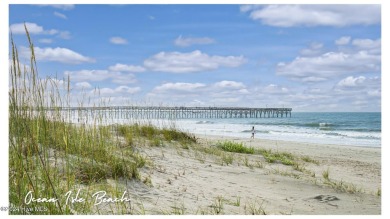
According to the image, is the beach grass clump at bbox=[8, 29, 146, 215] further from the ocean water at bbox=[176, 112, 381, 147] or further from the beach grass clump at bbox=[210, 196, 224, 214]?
the ocean water at bbox=[176, 112, 381, 147]

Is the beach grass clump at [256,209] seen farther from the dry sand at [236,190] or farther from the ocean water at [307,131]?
the ocean water at [307,131]

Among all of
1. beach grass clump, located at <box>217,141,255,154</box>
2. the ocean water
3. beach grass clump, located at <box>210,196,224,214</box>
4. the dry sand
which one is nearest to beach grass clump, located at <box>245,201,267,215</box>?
the dry sand

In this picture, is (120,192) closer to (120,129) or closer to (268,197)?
(268,197)

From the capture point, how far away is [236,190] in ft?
17.9

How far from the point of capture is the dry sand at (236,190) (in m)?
4.42

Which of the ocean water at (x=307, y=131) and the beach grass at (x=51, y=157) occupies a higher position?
the beach grass at (x=51, y=157)

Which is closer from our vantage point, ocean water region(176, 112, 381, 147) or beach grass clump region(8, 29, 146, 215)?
beach grass clump region(8, 29, 146, 215)

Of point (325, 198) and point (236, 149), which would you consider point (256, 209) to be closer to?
point (325, 198)

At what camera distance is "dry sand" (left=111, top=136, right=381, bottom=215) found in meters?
4.42

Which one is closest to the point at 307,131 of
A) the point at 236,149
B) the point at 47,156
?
the point at 236,149

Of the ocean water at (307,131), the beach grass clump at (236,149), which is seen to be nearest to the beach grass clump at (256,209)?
the beach grass clump at (236,149)
